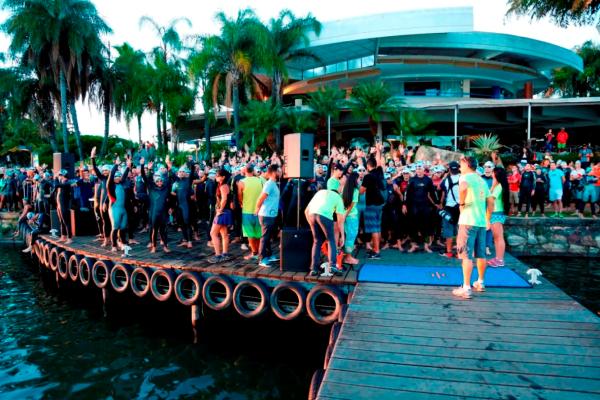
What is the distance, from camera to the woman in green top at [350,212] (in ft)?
25.5

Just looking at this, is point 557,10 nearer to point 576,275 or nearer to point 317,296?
point 576,275

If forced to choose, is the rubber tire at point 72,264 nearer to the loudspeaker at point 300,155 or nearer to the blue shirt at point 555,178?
the loudspeaker at point 300,155

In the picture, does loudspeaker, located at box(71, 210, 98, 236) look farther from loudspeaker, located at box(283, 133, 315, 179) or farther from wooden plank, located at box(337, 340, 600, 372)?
wooden plank, located at box(337, 340, 600, 372)

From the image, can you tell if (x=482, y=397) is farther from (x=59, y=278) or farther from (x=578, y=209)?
(x=578, y=209)

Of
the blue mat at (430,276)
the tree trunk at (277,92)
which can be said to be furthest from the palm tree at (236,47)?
the blue mat at (430,276)

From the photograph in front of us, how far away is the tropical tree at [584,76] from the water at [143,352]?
4592 centimetres

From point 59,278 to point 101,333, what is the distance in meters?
4.63

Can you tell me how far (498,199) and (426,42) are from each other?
105ft

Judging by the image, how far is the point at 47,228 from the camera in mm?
14430

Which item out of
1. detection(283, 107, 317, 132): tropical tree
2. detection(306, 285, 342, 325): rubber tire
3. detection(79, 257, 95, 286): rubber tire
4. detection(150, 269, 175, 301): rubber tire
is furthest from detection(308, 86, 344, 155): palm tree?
detection(306, 285, 342, 325): rubber tire

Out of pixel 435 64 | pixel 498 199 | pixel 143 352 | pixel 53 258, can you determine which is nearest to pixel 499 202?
pixel 498 199

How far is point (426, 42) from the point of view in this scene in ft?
120

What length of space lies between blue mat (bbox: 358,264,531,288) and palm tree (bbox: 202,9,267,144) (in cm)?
1983

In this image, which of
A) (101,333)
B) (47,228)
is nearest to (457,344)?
(101,333)
